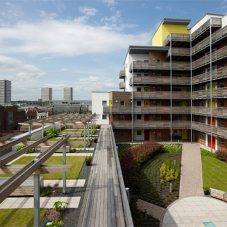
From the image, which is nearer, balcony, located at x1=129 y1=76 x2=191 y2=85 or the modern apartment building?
the modern apartment building

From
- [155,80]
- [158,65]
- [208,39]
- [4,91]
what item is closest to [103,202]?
[155,80]

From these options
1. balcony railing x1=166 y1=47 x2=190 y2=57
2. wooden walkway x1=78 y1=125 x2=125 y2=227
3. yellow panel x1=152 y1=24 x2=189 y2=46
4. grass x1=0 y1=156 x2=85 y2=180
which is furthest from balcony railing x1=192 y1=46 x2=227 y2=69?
grass x1=0 y1=156 x2=85 y2=180

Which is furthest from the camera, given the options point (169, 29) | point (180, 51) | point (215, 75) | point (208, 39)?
point (169, 29)

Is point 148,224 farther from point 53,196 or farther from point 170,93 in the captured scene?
point 170,93

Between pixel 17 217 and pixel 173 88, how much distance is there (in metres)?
28.5

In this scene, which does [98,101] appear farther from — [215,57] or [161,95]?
[215,57]

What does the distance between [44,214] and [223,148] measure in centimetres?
2253

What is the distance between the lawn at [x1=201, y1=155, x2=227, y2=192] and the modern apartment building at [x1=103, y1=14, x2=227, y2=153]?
427 centimetres

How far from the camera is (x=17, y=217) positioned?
7586 mm

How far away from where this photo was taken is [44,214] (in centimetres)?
759

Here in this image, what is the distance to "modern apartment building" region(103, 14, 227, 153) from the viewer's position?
77.9 feet

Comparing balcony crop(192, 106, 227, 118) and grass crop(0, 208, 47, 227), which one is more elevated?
balcony crop(192, 106, 227, 118)

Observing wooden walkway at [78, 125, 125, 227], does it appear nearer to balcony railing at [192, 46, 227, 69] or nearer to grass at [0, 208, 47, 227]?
grass at [0, 208, 47, 227]

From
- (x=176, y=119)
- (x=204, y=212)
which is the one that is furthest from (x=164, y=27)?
(x=204, y=212)
